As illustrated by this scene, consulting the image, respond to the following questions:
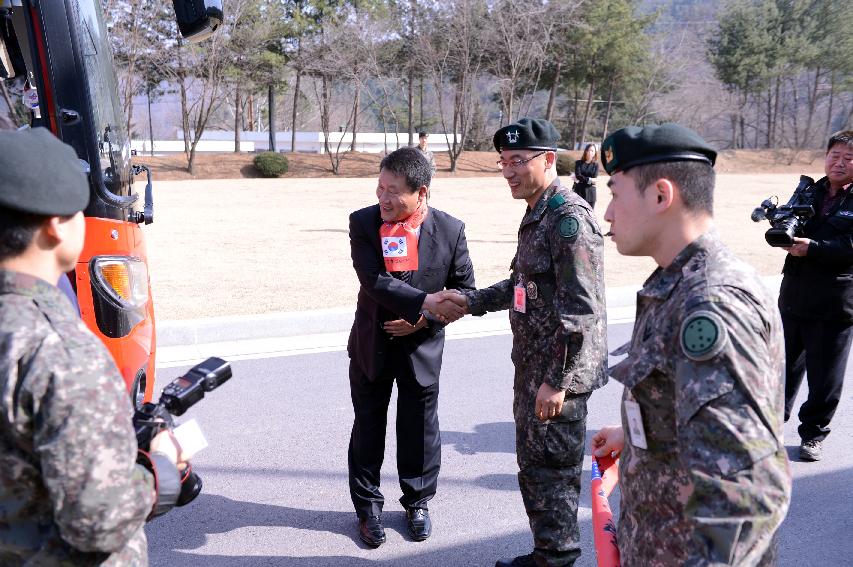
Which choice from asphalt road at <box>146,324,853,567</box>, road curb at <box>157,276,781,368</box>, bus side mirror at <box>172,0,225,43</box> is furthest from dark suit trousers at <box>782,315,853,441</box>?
bus side mirror at <box>172,0,225,43</box>

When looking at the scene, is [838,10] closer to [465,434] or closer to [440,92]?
[440,92]

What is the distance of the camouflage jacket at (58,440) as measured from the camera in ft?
4.71

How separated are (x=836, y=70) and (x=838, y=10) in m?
3.63

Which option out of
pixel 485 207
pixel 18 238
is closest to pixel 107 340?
pixel 18 238

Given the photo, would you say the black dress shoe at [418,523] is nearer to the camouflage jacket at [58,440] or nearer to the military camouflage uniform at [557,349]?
the military camouflage uniform at [557,349]

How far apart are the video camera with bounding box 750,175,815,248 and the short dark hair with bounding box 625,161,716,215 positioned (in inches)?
111

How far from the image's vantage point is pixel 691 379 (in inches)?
60.0

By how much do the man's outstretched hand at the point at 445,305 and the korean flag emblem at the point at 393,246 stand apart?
0.84 feet

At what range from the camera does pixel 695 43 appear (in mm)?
52344

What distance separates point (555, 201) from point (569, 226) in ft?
0.52

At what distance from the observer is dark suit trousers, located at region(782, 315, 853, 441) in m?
4.45

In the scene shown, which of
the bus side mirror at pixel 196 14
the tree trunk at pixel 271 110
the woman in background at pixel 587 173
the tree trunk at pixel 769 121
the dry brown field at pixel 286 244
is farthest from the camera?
the tree trunk at pixel 769 121

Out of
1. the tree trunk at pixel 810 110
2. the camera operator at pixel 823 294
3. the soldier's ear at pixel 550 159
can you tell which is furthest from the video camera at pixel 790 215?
the tree trunk at pixel 810 110

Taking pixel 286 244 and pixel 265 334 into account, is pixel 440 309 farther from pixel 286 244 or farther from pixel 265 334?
pixel 286 244
